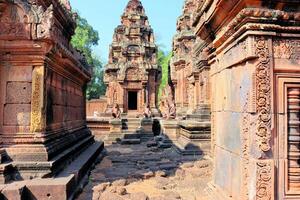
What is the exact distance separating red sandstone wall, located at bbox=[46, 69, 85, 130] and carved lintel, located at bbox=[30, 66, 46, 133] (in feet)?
0.83

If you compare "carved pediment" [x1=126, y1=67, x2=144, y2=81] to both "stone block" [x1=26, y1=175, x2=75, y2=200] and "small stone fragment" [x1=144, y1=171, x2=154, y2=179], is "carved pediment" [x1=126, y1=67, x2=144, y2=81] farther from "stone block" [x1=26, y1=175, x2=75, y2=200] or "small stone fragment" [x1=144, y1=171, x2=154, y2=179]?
"stone block" [x1=26, y1=175, x2=75, y2=200]

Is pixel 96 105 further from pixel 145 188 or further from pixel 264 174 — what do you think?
pixel 264 174

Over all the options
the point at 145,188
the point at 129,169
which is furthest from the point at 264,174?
the point at 129,169

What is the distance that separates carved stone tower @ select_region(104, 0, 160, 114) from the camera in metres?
20.0

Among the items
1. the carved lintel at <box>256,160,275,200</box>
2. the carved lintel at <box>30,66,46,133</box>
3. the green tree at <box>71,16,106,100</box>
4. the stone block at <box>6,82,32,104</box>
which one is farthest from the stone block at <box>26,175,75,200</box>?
the green tree at <box>71,16,106,100</box>

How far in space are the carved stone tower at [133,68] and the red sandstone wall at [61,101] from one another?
37.7ft

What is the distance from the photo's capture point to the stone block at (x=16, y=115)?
4.82 meters

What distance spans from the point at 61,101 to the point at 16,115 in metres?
1.56

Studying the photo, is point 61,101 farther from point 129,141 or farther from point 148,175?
point 129,141

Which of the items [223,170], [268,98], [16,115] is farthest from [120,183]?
[268,98]

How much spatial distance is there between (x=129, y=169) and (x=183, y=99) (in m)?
13.0

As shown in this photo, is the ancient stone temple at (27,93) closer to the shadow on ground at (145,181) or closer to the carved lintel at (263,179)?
the shadow on ground at (145,181)

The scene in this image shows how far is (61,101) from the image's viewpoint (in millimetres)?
6336

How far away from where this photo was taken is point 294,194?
2.78 metres
